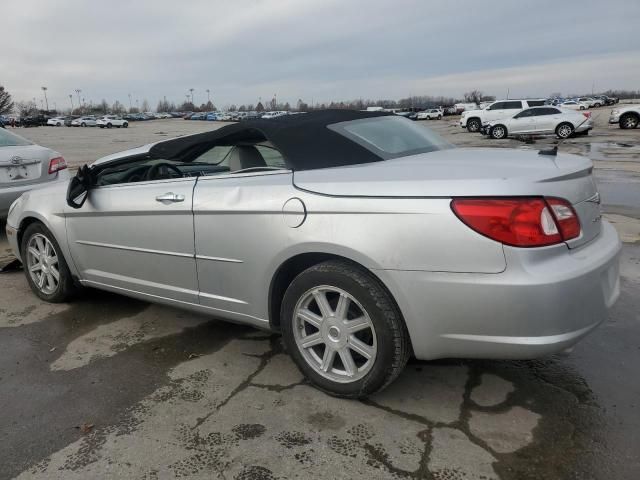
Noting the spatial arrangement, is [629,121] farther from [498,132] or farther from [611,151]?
[611,151]

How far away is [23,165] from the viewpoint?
6.63 meters

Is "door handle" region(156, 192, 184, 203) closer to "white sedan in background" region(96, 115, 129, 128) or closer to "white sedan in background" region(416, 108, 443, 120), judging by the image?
"white sedan in background" region(416, 108, 443, 120)

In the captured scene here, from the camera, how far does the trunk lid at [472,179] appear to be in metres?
2.38

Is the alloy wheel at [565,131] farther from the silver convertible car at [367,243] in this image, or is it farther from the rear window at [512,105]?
the silver convertible car at [367,243]

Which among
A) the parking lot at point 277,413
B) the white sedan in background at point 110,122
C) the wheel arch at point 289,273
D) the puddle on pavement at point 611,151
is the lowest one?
the parking lot at point 277,413

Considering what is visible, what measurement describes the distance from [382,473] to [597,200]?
70.4 inches

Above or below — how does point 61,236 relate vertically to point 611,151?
above

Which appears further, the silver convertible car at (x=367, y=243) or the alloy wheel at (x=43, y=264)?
the alloy wheel at (x=43, y=264)

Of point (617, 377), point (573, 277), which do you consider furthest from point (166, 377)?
point (617, 377)

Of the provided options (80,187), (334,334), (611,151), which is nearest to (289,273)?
(334,334)

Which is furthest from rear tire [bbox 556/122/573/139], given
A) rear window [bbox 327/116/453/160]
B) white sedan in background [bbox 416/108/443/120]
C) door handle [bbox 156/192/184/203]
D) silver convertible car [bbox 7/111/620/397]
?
white sedan in background [bbox 416/108/443/120]

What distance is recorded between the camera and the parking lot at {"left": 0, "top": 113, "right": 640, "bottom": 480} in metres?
2.34

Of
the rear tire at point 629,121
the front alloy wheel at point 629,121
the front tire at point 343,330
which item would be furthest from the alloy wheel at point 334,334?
the front alloy wheel at point 629,121

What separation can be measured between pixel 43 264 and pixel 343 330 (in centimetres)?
297
